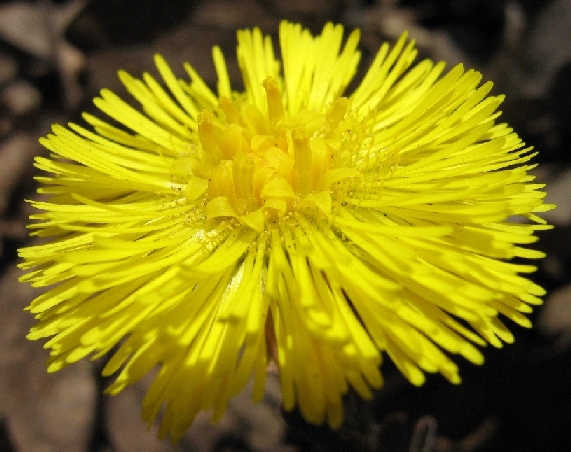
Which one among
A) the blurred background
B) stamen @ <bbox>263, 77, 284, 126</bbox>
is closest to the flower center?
stamen @ <bbox>263, 77, 284, 126</bbox>

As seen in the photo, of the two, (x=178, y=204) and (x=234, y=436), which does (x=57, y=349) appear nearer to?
(x=178, y=204)

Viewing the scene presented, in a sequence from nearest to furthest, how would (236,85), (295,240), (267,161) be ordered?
(295,240)
(267,161)
(236,85)

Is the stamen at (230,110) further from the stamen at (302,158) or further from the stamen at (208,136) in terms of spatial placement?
the stamen at (302,158)

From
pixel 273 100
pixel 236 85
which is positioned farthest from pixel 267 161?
pixel 236 85

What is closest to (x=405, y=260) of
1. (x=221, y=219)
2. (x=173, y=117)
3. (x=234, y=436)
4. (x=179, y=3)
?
(x=221, y=219)

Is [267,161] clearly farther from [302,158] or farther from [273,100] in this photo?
[273,100]

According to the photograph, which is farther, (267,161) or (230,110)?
(230,110)

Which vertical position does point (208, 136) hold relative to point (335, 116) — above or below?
above

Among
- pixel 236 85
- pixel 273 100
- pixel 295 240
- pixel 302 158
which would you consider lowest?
pixel 295 240
